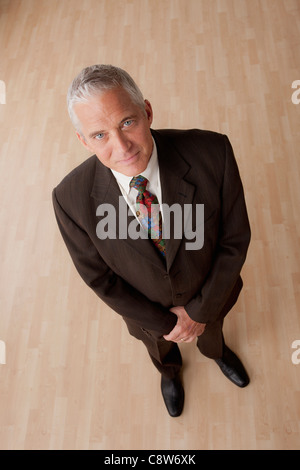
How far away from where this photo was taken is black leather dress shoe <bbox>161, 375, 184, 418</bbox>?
2463mm

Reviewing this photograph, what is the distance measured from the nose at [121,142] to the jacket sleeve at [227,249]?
38 cm

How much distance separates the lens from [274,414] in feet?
7.86

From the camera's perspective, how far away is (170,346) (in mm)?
2238

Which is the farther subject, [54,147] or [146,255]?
[54,147]

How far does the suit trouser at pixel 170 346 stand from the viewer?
2086 millimetres
